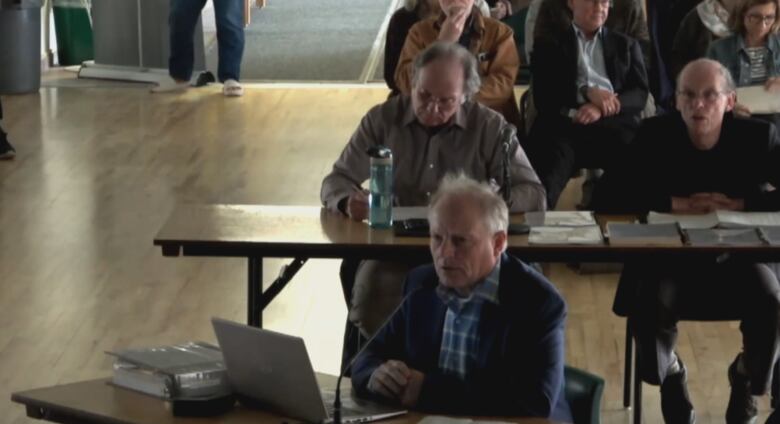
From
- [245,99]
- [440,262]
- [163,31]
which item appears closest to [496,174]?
[440,262]

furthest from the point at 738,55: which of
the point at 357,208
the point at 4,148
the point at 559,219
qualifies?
the point at 4,148

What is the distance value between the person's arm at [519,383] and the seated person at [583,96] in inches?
122

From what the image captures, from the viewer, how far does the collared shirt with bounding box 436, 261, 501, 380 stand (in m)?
3.48

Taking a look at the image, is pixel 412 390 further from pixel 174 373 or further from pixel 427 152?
pixel 427 152

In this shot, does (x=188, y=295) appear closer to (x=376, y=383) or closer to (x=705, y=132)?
(x=705, y=132)

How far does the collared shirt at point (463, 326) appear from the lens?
3.48 m

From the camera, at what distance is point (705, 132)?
5.01m

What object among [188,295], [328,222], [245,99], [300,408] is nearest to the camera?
[300,408]

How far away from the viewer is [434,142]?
16.5 feet

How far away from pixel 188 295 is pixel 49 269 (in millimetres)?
668

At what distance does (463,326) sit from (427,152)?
5.25ft

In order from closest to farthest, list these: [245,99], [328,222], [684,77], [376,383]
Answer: [376,383]
[328,222]
[684,77]
[245,99]

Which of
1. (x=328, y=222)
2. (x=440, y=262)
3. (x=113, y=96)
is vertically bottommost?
(x=113, y=96)

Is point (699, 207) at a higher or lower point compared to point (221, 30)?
higher
